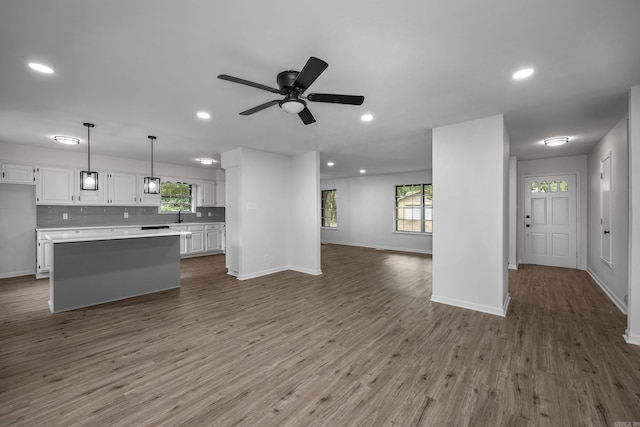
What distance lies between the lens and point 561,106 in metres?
3.27

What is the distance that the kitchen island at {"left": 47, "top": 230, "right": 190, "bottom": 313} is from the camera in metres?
3.71

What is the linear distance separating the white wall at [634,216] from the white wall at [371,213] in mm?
5669

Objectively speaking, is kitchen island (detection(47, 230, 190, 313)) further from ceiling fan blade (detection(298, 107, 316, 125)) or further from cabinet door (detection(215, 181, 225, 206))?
cabinet door (detection(215, 181, 225, 206))

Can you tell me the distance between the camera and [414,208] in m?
8.95

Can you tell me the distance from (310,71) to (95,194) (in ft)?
21.5

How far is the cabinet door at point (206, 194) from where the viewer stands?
802 centimetres

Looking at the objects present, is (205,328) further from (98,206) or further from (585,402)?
(98,206)

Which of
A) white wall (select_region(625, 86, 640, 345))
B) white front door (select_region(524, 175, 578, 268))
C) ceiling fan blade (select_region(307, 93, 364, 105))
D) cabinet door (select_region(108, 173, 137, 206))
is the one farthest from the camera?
cabinet door (select_region(108, 173, 137, 206))

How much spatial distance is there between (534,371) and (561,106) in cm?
300

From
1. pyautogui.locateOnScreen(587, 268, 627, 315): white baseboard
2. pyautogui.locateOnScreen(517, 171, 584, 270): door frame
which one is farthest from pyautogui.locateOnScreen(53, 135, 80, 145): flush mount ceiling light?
pyautogui.locateOnScreen(517, 171, 584, 270): door frame

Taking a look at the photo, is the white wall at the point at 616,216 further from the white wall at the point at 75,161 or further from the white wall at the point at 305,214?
the white wall at the point at 75,161

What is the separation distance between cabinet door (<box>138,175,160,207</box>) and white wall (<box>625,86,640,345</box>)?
867 cm

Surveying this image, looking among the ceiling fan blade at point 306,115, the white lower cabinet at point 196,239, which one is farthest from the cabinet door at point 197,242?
the ceiling fan blade at point 306,115

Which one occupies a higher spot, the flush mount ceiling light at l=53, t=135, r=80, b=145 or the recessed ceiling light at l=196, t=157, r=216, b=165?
the recessed ceiling light at l=196, t=157, r=216, b=165
